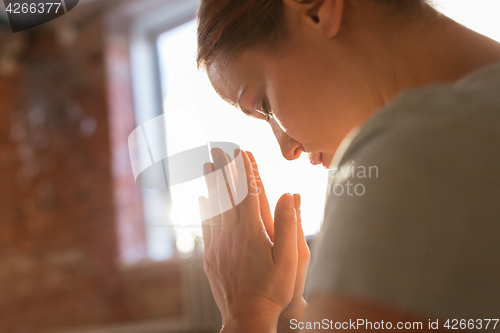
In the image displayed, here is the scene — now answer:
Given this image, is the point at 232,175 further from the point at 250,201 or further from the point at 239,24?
the point at 239,24

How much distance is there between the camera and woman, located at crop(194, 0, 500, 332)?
0.82ft

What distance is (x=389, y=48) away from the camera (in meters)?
0.50

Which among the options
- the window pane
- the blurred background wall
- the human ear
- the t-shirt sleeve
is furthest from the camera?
the blurred background wall

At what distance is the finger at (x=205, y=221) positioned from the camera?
2.30ft

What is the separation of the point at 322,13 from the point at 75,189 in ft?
8.37

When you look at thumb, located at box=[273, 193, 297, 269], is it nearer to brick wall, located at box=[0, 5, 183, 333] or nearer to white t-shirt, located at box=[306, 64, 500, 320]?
white t-shirt, located at box=[306, 64, 500, 320]

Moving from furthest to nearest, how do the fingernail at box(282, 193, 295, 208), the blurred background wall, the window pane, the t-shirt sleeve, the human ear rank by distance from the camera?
1. the blurred background wall
2. the window pane
3. the fingernail at box(282, 193, 295, 208)
4. the human ear
5. the t-shirt sleeve

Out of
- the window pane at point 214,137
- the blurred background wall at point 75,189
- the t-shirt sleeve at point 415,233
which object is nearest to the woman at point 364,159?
the t-shirt sleeve at point 415,233

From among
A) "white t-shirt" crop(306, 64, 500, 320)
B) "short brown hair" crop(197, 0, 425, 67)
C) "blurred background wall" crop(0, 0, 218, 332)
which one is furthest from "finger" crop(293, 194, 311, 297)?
"blurred background wall" crop(0, 0, 218, 332)

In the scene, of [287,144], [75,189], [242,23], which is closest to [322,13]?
[242,23]

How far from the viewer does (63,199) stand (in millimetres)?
2775

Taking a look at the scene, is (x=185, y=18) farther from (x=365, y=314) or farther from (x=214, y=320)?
(x=365, y=314)

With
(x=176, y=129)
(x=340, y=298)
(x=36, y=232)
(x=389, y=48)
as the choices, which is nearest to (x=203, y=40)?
(x=389, y=48)

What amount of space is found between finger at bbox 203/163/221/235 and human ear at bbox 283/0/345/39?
282 millimetres
